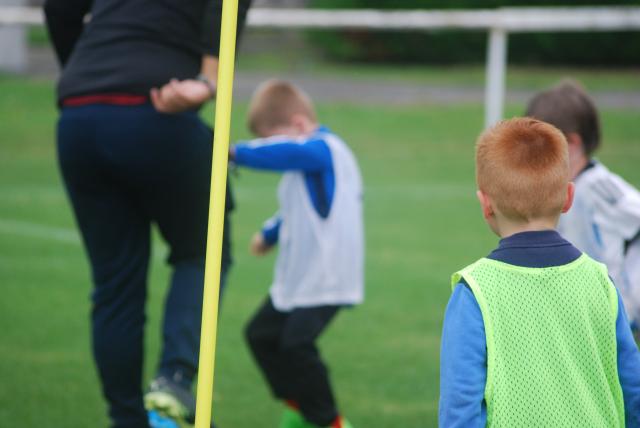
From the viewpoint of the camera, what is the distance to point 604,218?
399 centimetres

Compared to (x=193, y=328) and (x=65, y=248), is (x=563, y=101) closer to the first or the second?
(x=193, y=328)

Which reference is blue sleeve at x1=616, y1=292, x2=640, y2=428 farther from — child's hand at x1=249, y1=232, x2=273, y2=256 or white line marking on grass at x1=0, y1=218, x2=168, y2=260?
white line marking on grass at x1=0, y1=218, x2=168, y2=260

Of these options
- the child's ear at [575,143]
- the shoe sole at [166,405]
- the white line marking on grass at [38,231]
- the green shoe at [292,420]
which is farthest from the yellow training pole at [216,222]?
the white line marking on grass at [38,231]

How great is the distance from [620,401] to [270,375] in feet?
7.48

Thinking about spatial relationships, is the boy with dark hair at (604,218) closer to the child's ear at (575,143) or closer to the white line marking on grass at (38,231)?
the child's ear at (575,143)

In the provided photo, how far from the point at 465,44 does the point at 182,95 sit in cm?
1746

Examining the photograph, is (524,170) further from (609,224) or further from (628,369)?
(609,224)

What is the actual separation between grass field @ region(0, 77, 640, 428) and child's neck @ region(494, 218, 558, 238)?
91.3 inches

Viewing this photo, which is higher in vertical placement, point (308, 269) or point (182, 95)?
point (182, 95)

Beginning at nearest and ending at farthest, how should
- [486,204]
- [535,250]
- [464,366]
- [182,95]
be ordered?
1. [464,366]
2. [535,250]
3. [486,204]
4. [182,95]

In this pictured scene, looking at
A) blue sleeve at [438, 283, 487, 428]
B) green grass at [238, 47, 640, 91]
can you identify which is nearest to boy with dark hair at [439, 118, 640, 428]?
blue sleeve at [438, 283, 487, 428]

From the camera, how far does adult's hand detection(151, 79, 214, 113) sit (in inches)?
140

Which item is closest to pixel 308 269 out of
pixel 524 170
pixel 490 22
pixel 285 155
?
pixel 285 155

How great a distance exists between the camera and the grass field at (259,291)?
17.2 feet
